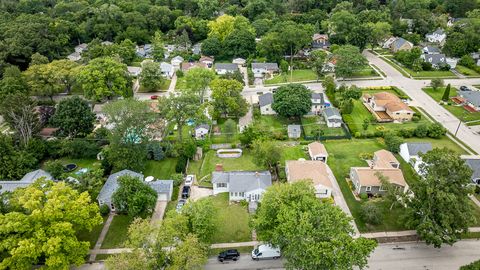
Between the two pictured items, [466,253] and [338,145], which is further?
[338,145]

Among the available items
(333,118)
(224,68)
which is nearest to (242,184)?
(333,118)

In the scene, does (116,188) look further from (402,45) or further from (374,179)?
(402,45)

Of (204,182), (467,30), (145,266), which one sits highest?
Answer: (467,30)

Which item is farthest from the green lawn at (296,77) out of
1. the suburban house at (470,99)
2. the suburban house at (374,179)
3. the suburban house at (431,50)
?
the suburban house at (374,179)

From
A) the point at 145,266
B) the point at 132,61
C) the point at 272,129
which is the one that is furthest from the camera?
the point at 132,61

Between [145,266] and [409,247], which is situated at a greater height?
[145,266]

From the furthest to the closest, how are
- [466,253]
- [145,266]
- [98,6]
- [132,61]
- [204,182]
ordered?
1. [98,6]
2. [132,61]
3. [204,182]
4. [466,253]
5. [145,266]

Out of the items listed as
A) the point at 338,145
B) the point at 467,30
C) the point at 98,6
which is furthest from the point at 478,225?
the point at 98,6

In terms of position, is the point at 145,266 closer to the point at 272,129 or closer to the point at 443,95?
the point at 272,129

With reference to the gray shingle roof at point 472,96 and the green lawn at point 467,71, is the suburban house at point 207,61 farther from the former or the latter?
the green lawn at point 467,71
